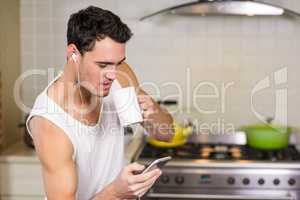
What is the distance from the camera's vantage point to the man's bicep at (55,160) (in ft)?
4.84

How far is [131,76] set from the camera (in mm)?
1912

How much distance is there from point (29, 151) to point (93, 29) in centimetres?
134

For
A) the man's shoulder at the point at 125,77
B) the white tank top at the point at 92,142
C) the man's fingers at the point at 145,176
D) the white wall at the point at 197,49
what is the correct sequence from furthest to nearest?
the white wall at the point at 197,49, the man's shoulder at the point at 125,77, the white tank top at the point at 92,142, the man's fingers at the point at 145,176

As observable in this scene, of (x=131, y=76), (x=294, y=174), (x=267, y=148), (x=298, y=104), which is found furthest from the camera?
(x=298, y=104)

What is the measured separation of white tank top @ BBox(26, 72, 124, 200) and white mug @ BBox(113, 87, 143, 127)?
12cm

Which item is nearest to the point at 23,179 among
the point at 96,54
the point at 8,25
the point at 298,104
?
the point at 8,25

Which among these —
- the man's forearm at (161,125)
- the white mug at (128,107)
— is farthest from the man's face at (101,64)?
the man's forearm at (161,125)

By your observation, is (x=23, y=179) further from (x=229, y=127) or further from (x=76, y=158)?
(x=229, y=127)

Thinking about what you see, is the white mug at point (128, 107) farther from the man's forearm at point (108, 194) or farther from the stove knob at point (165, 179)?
the stove knob at point (165, 179)

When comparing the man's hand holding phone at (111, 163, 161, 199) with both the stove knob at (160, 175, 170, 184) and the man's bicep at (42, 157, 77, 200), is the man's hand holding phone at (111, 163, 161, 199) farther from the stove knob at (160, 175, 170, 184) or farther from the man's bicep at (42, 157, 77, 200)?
the stove knob at (160, 175, 170, 184)

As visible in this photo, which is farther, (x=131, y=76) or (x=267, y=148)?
(x=267, y=148)

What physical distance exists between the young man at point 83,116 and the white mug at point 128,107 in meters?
0.05

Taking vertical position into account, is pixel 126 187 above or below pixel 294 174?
above

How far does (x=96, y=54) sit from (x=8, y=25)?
146 centimetres
